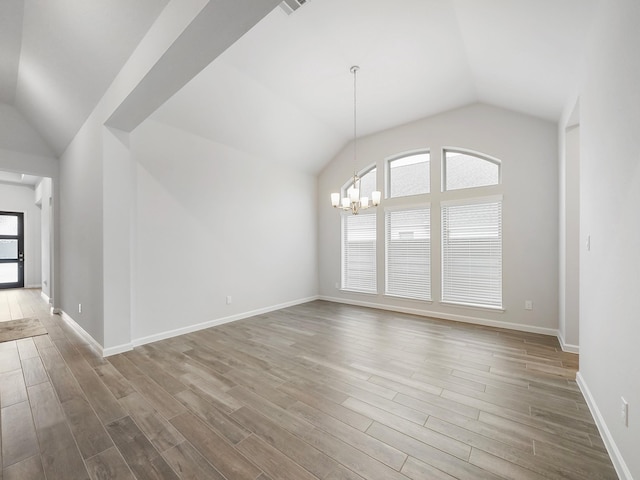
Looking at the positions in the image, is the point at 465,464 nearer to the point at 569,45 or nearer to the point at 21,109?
the point at 569,45

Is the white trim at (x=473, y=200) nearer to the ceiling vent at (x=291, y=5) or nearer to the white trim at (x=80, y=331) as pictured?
the ceiling vent at (x=291, y=5)

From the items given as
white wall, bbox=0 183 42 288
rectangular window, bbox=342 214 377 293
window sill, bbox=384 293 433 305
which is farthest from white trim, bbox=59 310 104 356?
white wall, bbox=0 183 42 288

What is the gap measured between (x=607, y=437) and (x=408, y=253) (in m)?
3.66

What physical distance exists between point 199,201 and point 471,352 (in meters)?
4.37

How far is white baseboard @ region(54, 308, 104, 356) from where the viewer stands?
11.1 ft

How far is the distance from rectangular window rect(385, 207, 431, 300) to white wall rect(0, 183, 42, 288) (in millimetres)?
10902

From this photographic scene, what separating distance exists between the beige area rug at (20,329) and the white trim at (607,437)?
6.35 meters

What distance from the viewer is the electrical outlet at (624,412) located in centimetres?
149

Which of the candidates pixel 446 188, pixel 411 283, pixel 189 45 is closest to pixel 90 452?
pixel 189 45

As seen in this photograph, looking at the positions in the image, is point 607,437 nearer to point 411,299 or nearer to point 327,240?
point 411,299

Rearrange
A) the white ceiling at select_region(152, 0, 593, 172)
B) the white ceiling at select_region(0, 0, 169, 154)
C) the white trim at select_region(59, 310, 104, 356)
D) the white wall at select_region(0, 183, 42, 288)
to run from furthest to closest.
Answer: the white wall at select_region(0, 183, 42, 288), the white trim at select_region(59, 310, 104, 356), the white ceiling at select_region(152, 0, 593, 172), the white ceiling at select_region(0, 0, 169, 154)

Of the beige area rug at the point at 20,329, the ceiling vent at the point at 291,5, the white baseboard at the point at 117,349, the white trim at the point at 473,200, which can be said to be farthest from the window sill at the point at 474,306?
the beige area rug at the point at 20,329

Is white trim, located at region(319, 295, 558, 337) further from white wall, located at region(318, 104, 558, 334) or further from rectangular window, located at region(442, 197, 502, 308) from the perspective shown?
rectangular window, located at region(442, 197, 502, 308)

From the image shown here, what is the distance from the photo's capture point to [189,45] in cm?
200
